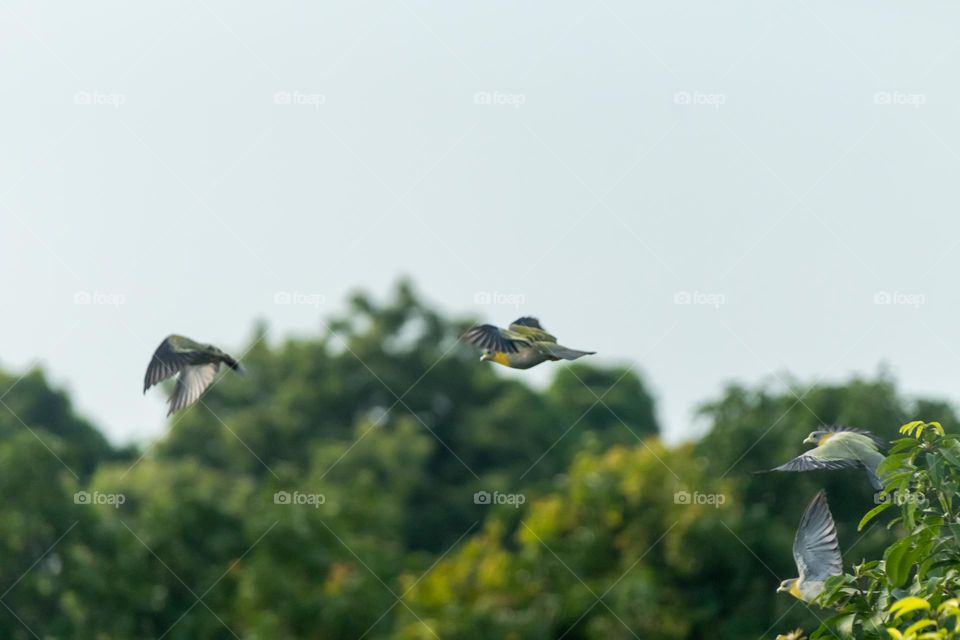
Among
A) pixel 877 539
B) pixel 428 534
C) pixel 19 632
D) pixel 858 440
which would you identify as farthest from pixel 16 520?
pixel 428 534

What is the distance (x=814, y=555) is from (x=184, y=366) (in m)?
2.89

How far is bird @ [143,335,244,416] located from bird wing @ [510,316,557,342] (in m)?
1.17

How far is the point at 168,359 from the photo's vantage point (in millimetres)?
6387

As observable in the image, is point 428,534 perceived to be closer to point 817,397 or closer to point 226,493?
point 226,493

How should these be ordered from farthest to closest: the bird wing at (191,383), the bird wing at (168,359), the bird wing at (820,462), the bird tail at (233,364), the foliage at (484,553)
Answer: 1. the foliage at (484,553)
2. the bird wing at (191,383)
3. the bird wing at (168,359)
4. the bird tail at (233,364)
5. the bird wing at (820,462)

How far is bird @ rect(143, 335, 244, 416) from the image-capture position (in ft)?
20.9

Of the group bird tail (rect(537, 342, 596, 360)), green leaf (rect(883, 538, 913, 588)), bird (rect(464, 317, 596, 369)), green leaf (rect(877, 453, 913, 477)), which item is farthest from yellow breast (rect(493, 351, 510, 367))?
green leaf (rect(883, 538, 913, 588))

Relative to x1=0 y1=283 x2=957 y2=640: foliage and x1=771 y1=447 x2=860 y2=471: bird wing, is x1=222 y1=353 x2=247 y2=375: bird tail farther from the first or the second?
x1=0 y1=283 x2=957 y2=640: foliage

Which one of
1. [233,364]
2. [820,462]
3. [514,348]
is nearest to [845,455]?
[820,462]

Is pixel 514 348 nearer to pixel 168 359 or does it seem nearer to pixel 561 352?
pixel 561 352

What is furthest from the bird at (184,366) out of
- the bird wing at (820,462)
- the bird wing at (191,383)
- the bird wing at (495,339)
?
the bird wing at (820,462)

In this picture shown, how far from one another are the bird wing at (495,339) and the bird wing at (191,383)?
1358 mm

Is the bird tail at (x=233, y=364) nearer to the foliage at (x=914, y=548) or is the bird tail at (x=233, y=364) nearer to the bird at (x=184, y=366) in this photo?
the bird at (x=184, y=366)

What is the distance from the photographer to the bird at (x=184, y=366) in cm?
636
